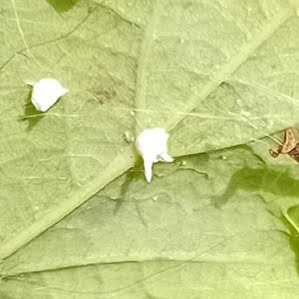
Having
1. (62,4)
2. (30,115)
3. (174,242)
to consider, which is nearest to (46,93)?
(30,115)

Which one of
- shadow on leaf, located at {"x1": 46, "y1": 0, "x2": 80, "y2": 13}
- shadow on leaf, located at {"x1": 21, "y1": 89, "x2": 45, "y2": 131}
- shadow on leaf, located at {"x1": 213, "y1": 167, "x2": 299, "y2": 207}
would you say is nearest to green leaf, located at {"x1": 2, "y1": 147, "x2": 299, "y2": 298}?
shadow on leaf, located at {"x1": 213, "y1": 167, "x2": 299, "y2": 207}

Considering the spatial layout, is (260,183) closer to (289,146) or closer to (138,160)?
(289,146)

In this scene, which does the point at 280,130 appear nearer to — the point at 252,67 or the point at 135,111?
the point at 252,67

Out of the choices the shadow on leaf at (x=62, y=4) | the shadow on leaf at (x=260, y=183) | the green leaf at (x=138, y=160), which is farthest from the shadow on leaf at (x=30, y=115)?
the shadow on leaf at (x=260, y=183)

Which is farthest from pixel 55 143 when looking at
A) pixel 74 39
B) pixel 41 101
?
pixel 74 39

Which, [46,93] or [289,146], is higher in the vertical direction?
[46,93]

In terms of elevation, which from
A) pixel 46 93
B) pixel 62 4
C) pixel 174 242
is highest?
pixel 62 4

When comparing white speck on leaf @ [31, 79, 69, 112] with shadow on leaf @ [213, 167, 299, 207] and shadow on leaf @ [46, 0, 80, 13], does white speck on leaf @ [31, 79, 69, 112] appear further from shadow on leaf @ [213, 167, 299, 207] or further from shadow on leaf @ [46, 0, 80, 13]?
shadow on leaf @ [213, 167, 299, 207]

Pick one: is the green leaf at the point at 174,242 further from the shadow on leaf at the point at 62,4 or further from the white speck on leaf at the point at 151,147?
the shadow on leaf at the point at 62,4
